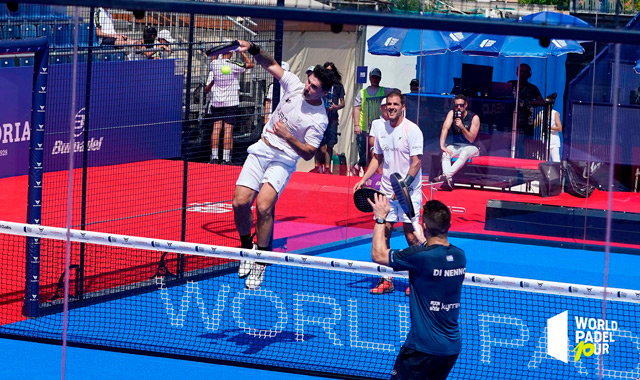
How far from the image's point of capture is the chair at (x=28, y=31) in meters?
12.1

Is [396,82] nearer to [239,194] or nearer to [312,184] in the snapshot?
[312,184]

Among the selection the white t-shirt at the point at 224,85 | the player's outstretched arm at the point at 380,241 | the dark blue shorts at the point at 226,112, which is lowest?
the player's outstretched arm at the point at 380,241

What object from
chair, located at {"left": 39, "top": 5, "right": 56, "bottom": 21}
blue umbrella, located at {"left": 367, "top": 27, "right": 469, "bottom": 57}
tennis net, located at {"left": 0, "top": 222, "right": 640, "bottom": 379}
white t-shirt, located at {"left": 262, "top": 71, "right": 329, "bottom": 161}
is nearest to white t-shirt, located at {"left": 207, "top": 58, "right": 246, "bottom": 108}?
blue umbrella, located at {"left": 367, "top": 27, "right": 469, "bottom": 57}

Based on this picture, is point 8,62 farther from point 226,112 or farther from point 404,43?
point 404,43

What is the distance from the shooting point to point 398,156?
9.76 metres

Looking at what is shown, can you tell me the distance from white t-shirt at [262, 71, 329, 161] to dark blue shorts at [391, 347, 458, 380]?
3.42 m

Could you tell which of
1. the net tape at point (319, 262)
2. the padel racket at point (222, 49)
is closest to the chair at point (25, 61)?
the net tape at point (319, 262)

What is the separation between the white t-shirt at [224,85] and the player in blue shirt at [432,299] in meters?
7.07

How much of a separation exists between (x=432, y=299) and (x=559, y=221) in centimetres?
795

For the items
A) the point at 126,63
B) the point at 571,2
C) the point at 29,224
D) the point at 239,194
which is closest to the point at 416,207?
the point at 239,194

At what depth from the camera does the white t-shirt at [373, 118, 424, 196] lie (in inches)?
378

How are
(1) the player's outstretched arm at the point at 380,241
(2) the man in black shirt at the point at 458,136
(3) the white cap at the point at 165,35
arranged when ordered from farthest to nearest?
(3) the white cap at the point at 165,35
(2) the man in black shirt at the point at 458,136
(1) the player's outstretched arm at the point at 380,241

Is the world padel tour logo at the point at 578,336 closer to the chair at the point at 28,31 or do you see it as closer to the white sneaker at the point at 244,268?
the white sneaker at the point at 244,268

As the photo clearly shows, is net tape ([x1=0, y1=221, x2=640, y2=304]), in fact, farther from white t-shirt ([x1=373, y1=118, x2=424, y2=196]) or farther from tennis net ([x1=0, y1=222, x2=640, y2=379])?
white t-shirt ([x1=373, y1=118, x2=424, y2=196])
